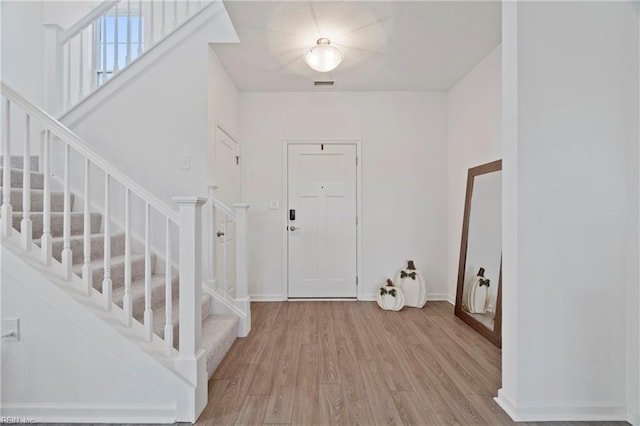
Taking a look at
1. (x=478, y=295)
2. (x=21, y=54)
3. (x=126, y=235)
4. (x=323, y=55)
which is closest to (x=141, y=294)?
(x=126, y=235)

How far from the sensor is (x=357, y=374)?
2.22 m

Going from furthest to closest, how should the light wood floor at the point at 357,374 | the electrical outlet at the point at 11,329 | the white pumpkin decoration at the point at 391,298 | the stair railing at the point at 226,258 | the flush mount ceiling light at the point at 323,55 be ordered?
the white pumpkin decoration at the point at 391,298, the stair railing at the point at 226,258, the flush mount ceiling light at the point at 323,55, the light wood floor at the point at 357,374, the electrical outlet at the point at 11,329

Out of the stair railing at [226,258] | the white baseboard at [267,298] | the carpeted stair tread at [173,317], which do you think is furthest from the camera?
the white baseboard at [267,298]

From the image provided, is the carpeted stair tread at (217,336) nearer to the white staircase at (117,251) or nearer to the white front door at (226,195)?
the white staircase at (117,251)

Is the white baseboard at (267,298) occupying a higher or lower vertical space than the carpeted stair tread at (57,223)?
lower

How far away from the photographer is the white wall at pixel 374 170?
4.05 m

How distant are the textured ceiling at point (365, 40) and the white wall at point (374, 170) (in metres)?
0.26

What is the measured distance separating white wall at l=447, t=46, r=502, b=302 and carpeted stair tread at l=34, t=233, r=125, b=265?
3.29 metres

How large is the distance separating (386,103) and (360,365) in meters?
2.94

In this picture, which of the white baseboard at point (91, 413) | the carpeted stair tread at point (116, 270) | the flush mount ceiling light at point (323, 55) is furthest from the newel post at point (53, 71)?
the white baseboard at point (91, 413)

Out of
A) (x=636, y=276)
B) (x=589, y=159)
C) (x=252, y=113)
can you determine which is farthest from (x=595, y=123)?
(x=252, y=113)

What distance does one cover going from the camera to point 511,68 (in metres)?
1.82

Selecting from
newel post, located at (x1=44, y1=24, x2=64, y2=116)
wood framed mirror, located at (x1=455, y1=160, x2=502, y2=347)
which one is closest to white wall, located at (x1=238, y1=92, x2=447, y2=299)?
wood framed mirror, located at (x1=455, y1=160, x2=502, y2=347)

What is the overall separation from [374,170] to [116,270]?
2820 millimetres
